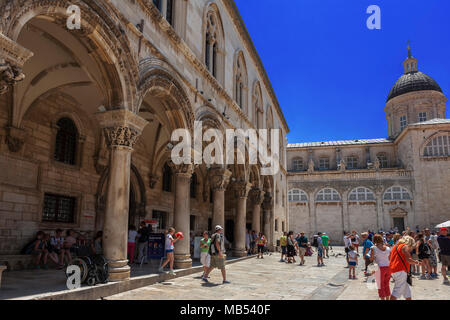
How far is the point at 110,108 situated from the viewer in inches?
318

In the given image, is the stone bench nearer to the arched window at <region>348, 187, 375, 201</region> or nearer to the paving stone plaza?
the paving stone plaza

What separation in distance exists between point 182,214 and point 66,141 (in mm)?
4700

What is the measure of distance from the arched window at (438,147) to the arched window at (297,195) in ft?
45.5

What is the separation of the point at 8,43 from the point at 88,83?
252 inches

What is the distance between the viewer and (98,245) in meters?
8.88

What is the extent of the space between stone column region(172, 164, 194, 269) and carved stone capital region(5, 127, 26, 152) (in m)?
4.35

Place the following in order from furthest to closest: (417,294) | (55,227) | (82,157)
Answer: (82,157), (55,227), (417,294)

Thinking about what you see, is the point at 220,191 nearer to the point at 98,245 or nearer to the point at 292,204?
the point at 98,245

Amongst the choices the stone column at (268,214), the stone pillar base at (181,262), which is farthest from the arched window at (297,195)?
the stone pillar base at (181,262)

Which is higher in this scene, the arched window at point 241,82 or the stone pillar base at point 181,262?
the arched window at point 241,82

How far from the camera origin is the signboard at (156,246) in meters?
9.81

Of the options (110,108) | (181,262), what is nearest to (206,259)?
(181,262)

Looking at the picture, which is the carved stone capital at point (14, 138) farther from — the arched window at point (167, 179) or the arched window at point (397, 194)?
the arched window at point (397, 194)
